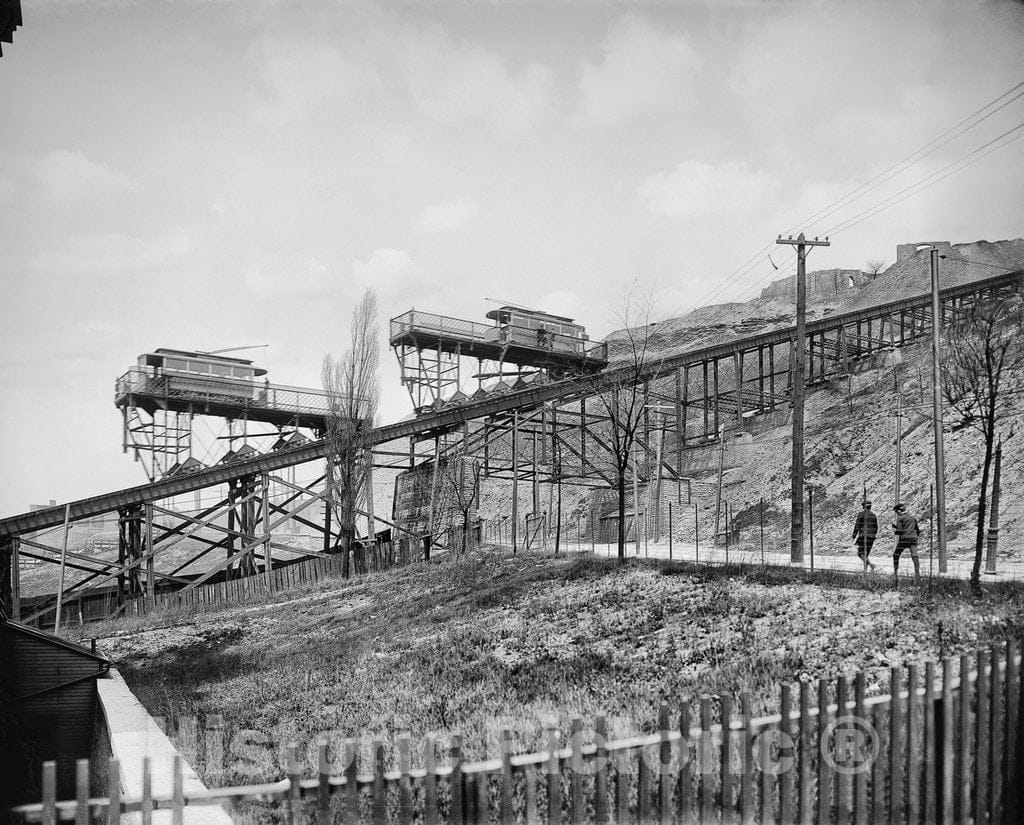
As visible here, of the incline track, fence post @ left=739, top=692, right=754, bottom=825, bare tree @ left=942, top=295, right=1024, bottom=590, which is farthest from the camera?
the incline track

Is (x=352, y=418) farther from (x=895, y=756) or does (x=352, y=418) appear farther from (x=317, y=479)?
(x=895, y=756)

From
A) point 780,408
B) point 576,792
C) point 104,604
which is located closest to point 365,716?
point 576,792

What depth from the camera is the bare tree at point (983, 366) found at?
13143mm

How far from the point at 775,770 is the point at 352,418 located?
2941 cm

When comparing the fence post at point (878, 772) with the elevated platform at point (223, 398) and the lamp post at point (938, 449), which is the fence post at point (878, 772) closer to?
the lamp post at point (938, 449)

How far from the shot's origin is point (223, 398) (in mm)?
36438

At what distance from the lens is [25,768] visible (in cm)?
1010

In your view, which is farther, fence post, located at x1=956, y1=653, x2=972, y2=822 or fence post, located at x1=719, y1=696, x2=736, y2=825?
fence post, located at x1=956, y1=653, x2=972, y2=822

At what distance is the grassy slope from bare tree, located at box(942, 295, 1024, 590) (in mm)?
2341

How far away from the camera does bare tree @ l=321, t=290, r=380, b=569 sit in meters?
33.3

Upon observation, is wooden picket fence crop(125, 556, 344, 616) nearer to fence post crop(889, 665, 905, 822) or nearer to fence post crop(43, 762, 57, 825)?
fence post crop(43, 762, 57, 825)

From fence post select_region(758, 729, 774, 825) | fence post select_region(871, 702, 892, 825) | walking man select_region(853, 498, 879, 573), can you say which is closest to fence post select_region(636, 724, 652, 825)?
fence post select_region(758, 729, 774, 825)

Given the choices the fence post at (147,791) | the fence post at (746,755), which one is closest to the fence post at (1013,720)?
the fence post at (746,755)

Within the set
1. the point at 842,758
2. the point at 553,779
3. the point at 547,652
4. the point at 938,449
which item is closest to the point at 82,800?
the point at 553,779
